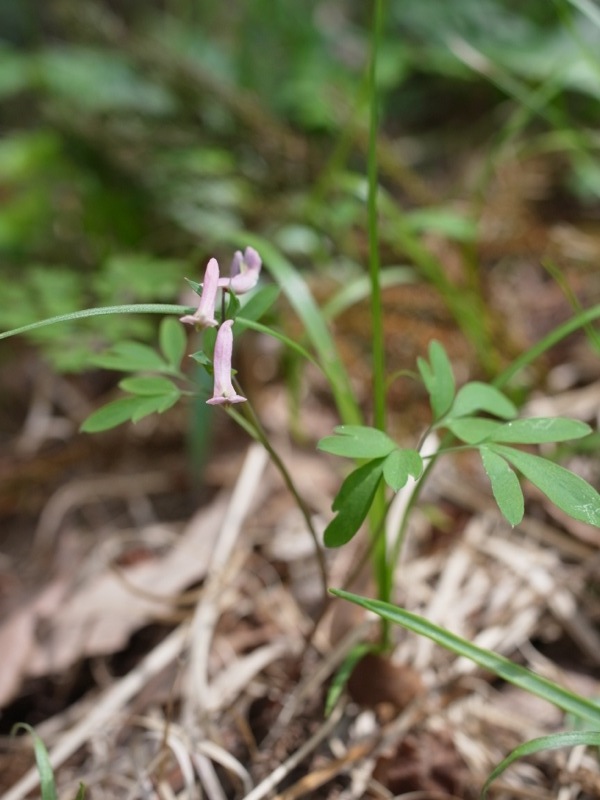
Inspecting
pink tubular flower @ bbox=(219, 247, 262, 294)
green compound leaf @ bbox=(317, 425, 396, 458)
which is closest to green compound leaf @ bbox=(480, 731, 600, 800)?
green compound leaf @ bbox=(317, 425, 396, 458)

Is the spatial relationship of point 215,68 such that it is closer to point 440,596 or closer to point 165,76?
point 165,76

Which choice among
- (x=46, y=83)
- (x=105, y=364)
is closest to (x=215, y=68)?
(x=46, y=83)

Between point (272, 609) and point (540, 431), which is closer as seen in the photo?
point (540, 431)

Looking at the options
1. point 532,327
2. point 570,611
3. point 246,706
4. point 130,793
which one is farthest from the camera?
point 532,327

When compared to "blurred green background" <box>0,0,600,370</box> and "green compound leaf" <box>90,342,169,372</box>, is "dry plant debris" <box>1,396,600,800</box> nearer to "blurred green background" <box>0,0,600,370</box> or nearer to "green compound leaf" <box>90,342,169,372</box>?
"green compound leaf" <box>90,342,169,372</box>

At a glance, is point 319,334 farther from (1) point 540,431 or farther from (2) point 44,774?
(2) point 44,774

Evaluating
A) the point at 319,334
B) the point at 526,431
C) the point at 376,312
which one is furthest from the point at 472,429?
the point at 319,334
